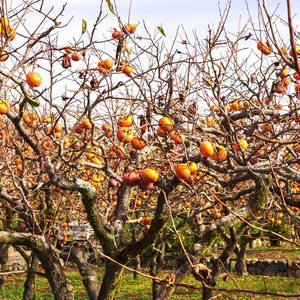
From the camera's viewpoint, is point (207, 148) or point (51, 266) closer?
point (207, 148)

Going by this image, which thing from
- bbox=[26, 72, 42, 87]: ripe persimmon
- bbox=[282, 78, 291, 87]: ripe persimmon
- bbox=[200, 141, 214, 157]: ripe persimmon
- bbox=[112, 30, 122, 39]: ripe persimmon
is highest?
bbox=[112, 30, 122, 39]: ripe persimmon

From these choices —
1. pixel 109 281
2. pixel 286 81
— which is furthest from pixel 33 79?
pixel 286 81

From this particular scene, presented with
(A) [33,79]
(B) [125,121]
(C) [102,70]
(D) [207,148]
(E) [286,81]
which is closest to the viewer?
(D) [207,148]

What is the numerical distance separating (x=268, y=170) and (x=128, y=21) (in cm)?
311

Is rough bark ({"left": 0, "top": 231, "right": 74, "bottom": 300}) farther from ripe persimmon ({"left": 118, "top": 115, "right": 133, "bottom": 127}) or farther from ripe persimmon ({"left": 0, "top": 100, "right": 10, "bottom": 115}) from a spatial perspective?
Answer: ripe persimmon ({"left": 118, "top": 115, "right": 133, "bottom": 127})

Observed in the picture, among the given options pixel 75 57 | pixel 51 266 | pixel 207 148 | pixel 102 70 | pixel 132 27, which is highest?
pixel 132 27

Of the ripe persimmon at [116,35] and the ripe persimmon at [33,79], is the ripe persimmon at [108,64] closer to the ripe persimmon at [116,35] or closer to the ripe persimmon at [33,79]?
the ripe persimmon at [116,35]

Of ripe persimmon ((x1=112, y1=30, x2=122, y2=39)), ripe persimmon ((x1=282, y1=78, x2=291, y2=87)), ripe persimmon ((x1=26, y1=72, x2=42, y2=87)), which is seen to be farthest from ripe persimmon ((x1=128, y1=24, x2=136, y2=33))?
ripe persimmon ((x1=282, y1=78, x2=291, y2=87))

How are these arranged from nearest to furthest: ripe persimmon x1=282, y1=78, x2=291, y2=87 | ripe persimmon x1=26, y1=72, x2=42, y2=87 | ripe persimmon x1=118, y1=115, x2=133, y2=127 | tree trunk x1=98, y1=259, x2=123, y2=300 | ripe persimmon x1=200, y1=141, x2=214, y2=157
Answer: ripe persimmon x1=200, y1=141, x2=214, y2=157 < ripe persimmon x1=26, y1=72, x2=42, y2=87 < ripe persimmon x1=118, y1=115, x2=133, y2=127 < tree trunk x1=98, y1=259, x2=123, y2=300 < ripe persimmon x1=282, y1=78, x2=291, y2=87

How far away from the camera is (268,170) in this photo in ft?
10.8

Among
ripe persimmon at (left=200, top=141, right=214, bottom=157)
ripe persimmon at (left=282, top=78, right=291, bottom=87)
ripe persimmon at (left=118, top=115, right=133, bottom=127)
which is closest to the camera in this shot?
ripe persimmon at (left=200, top=141, right=214, bottom=157)

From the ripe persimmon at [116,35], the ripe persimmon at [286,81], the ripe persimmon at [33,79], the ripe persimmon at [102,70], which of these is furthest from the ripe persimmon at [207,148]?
the ripe persimmon at [286,81]

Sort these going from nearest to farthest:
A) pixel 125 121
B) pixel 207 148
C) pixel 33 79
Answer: pixel 207 148 → pixel 33 79 → pixel 125 121

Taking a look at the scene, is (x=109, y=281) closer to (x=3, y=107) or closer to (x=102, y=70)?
(x=3, y=107)
